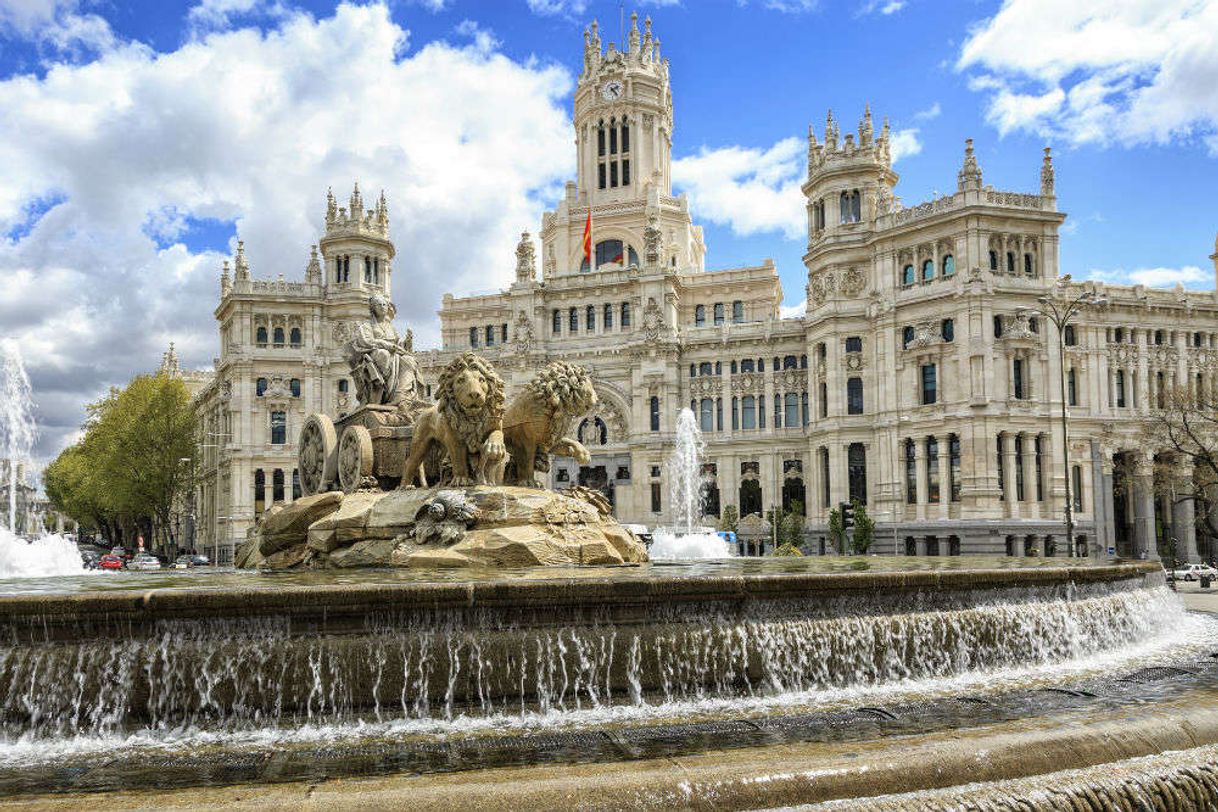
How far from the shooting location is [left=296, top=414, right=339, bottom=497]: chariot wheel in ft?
67.9

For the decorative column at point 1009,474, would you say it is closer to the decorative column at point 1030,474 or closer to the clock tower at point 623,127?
the decorative column at point 1030,474

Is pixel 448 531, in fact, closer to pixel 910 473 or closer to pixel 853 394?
pixel 910 473

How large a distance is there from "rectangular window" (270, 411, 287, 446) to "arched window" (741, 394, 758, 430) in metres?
37.3

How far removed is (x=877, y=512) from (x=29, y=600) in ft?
183

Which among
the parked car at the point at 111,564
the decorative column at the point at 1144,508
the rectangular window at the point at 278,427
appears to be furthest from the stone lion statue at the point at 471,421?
the rectangular window at the point at 278,427

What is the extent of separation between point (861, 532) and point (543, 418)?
44180 millimetres

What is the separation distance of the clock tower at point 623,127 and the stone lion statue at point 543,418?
2873 inches

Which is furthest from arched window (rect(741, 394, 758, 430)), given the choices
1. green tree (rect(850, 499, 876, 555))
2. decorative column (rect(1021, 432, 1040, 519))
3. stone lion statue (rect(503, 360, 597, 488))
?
stone lion statue (rect(503, 360, 597, 488))

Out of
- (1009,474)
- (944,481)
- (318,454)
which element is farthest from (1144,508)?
(318,454)

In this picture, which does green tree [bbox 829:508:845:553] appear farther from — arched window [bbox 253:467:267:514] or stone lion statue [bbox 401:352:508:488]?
arched window [bbox 253:467:267:514]

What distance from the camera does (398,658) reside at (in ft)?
32.9

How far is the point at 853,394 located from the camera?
210 feet

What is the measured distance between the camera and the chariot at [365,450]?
19156 millimetres

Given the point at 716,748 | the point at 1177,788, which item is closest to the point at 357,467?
the point at 716,748
